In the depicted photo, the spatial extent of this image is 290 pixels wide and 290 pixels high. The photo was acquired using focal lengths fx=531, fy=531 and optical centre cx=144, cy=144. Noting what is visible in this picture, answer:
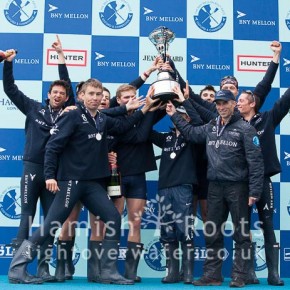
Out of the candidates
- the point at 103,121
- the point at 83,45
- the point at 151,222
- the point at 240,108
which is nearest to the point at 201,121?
the point at 240,108

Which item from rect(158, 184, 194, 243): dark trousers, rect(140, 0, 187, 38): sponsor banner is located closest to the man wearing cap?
rect(158, 184, 194, 243): dark trousers

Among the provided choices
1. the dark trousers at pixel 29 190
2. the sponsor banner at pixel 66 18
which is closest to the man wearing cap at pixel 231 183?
the dark trousers at pixel 29 190

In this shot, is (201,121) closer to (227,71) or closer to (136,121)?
(136,121)

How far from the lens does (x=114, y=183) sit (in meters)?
4.23

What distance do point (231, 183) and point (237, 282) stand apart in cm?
72

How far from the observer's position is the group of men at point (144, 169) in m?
3.87

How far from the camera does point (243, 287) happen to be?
3873mm

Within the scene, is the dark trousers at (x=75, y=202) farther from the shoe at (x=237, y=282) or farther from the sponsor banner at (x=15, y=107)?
the sponsor banner at (x=15, y=107)

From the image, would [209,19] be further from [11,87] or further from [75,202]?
[75,202]

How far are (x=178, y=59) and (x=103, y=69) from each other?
73 centimetres

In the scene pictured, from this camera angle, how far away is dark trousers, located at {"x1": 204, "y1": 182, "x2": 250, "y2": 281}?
3867 millimetres

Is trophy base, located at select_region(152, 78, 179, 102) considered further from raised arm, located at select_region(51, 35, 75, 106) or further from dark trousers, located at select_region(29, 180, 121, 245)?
dark trousers, located at select_region(29, 180, 121, 245)

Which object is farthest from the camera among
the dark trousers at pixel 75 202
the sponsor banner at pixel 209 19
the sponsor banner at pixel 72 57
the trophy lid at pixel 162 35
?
the sponsor banner at pixel 209 19

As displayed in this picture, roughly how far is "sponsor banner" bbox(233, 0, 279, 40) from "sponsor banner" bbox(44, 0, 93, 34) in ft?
4.74
